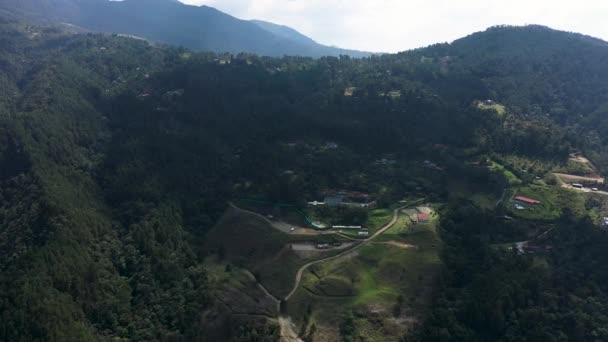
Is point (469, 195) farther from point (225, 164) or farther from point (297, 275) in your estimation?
point (225, 164)

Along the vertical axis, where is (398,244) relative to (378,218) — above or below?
below

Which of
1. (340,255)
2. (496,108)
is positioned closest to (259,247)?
(340,255)

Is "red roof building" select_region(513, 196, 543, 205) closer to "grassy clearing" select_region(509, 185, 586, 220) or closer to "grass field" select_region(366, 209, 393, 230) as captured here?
"grassy clearing" select_region(509, 185, 586, 220)

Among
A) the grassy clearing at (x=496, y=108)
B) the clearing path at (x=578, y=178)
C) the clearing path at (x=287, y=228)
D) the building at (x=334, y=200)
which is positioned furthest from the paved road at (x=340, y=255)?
the grassy clearing at (x=496, y=108)

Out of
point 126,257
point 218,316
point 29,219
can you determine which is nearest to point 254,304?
point 218,316

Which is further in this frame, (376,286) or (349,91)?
(349,91)
